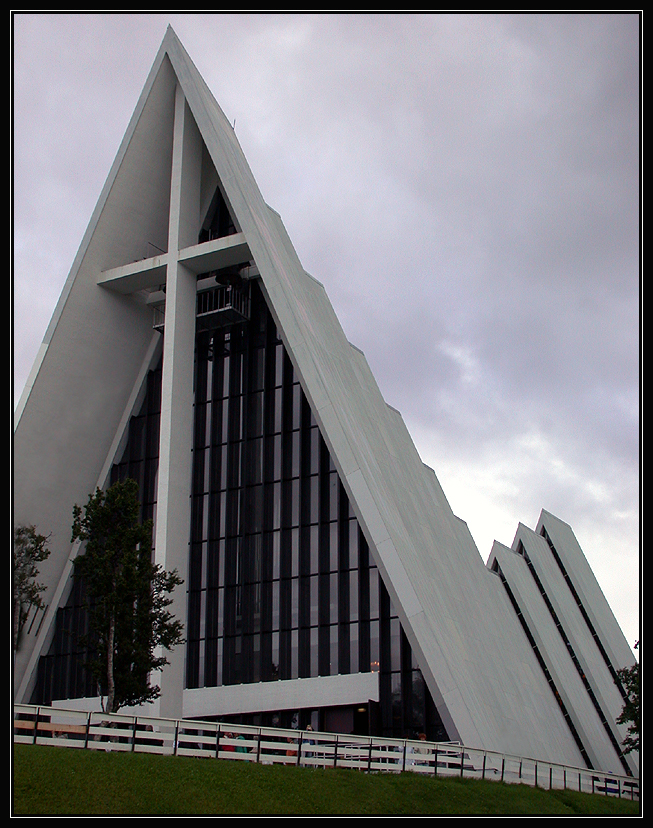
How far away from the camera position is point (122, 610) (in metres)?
25.7

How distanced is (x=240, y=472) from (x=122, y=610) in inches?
582

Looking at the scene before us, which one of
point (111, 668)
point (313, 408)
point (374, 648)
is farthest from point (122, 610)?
point (374, 648)

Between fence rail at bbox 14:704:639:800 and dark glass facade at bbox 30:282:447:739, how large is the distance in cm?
460

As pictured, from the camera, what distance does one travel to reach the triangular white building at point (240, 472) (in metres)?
34.3

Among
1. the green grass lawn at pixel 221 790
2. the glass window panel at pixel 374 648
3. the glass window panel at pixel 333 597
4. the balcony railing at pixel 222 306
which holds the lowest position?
the green grass lawn at pixel 221 790

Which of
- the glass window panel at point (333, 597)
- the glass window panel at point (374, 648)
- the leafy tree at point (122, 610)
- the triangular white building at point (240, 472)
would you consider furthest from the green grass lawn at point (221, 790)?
the glass window panel at point (333, 597)

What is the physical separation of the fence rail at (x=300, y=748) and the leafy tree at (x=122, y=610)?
1088 millimetres

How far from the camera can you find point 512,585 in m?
55.6

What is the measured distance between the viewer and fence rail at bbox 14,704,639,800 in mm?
21766

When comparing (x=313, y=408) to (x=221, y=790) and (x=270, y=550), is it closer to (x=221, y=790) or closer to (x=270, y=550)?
(x=270, y=550)

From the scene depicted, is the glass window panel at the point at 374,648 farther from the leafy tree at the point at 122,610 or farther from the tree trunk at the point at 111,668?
the tree trunk at the point at 111,668

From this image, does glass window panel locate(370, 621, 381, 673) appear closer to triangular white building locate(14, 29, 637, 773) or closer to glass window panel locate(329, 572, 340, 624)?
triangular white building locate(14, 29, 637, 773)

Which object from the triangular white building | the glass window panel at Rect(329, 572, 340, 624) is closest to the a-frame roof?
the triangular white building

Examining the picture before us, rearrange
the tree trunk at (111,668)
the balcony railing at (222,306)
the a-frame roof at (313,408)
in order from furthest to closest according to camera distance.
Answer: the balcony railing at (222,306) → the a-frame roof at (313,408) → the tree trunk at (111,668)
